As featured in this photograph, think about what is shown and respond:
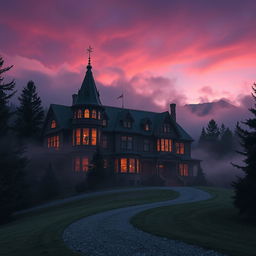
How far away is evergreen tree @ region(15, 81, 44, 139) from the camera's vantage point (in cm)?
5912

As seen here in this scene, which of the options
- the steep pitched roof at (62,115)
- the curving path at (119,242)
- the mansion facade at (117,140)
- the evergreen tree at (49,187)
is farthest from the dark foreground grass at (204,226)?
the steep pitched roof at (62,115)

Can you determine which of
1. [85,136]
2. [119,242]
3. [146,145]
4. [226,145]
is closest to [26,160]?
[85,136]

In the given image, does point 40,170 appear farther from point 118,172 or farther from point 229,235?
point 229,235

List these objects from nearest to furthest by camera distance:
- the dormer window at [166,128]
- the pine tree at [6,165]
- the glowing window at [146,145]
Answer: the pine tree at [6,165]
the glowing window at [146,145]
the dormer window at [166,128]

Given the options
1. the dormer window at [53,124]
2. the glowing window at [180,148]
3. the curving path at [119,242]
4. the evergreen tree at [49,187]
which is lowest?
the curving path at [119,242]

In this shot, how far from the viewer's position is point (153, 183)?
2094 inches

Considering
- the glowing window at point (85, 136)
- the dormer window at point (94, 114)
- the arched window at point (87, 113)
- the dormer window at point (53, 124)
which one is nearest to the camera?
the glowing window at point (85, 136)

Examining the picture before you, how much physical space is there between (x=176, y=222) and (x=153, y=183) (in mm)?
33035

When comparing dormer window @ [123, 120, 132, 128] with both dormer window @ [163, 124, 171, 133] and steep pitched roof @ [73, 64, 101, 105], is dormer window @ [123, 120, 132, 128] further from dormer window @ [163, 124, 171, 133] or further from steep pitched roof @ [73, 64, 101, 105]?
dormer window @ [163, 124, 171, 133]

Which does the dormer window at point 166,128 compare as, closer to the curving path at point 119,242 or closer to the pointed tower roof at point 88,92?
the pointed tower roof at point 88,92

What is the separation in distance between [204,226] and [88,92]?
37.0 metres

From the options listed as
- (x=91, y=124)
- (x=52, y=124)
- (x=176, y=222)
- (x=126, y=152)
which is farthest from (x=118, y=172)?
(x=176, y=222)

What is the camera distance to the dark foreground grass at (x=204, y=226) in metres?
14.8

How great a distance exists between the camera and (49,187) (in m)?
46.6
